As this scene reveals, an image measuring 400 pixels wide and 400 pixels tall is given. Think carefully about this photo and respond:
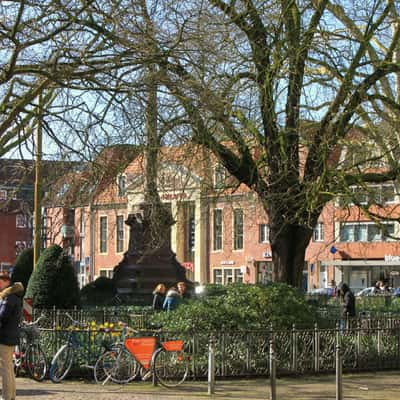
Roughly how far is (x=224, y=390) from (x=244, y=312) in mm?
2428

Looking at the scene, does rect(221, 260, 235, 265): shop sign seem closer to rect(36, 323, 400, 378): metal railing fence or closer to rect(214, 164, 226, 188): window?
rect(214, 164, 226, 188): window

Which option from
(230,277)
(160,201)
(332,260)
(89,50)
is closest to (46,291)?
(160,201)

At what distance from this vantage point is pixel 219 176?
85.1ft

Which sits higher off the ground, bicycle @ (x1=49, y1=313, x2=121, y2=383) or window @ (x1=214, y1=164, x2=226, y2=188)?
window @ (x1=214, y1=164, x2=226, y2=188)

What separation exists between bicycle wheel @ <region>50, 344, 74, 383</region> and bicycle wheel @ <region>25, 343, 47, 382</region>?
0.15 m

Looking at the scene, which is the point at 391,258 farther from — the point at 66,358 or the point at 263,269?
the point at 66,358

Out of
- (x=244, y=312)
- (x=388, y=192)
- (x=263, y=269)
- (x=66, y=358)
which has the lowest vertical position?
(x=66, y=358)

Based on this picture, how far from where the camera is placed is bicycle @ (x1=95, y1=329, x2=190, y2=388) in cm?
1584

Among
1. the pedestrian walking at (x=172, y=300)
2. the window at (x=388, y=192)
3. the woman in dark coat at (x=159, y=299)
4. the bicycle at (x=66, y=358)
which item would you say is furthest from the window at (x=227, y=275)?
the bicycle at (x=66, y=358)

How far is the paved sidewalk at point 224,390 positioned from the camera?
14.7m

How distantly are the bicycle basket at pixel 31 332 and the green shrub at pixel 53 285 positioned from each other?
8.99 metres

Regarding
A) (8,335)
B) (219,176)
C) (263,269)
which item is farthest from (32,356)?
(263,269)

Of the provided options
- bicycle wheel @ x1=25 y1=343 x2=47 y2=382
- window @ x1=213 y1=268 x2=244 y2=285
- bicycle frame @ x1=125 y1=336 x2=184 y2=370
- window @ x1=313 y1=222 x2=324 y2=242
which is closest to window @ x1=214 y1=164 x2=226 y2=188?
bicycle frame @ x1=125 y1=336 x2=184 y2=370

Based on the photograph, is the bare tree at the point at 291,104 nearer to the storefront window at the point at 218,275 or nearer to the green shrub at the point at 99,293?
the green shrub at the point at 99,293
